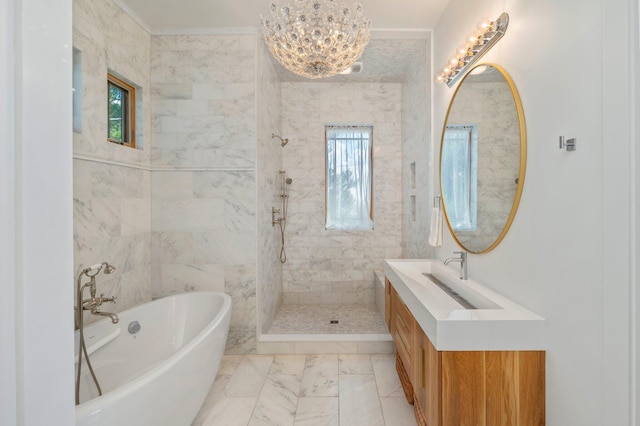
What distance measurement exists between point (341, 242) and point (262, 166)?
158 centimetres

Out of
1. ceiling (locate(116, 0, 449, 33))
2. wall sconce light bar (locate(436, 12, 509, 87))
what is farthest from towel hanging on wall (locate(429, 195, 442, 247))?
ceiling (locate(116, 0, 449, 33))

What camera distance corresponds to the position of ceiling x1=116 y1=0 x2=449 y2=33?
2.34 meters

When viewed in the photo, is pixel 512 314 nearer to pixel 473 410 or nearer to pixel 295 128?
pixel 473 410

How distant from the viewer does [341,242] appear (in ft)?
12.9

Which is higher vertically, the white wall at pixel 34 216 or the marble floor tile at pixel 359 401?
the white wall at pixel 34 216

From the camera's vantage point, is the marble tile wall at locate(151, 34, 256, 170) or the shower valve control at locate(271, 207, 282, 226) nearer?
the marble tile wall at locate(151, 34, 256, 170)

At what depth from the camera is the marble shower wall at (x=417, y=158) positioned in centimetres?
277

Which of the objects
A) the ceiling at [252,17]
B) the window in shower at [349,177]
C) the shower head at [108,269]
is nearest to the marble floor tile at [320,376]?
the shower head at [108,269]

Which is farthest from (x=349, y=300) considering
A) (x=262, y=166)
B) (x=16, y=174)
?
(x=16, y=174)

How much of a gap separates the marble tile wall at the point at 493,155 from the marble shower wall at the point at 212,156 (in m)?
1.76

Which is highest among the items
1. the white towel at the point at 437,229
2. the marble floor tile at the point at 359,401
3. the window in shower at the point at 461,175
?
the window in shower at the point at 461,175

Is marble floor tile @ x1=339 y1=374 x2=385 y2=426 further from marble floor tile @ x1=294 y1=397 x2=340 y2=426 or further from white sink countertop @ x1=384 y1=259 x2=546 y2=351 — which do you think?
white sink countertop @ x1=384 y1=259 x2=546 y2=351

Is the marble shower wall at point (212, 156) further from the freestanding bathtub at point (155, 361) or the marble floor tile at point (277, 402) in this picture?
the marble floor tile at point (277, 402)

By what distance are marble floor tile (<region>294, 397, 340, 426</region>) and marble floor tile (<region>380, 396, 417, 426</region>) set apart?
1.02 feet
